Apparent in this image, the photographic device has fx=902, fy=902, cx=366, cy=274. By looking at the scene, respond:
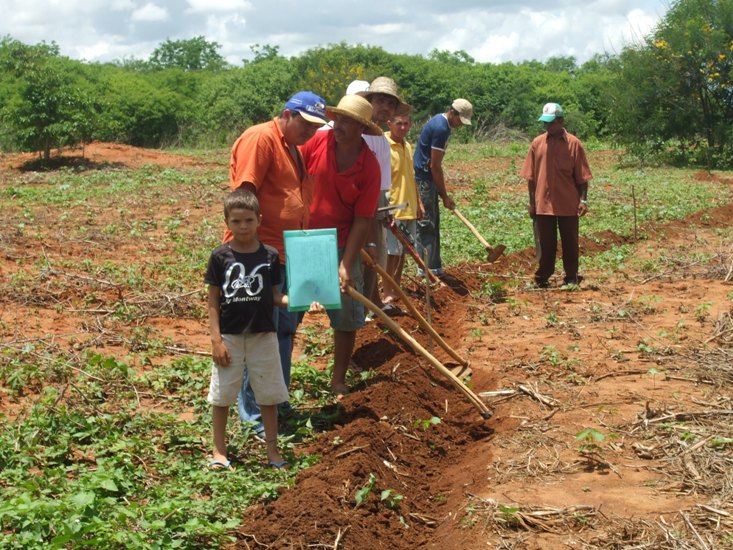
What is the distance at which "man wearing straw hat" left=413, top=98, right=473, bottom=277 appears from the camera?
8.91 m

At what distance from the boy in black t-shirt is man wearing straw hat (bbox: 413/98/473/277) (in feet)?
13.5

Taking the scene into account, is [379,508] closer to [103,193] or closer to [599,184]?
[103,193]

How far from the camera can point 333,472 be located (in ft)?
15.2

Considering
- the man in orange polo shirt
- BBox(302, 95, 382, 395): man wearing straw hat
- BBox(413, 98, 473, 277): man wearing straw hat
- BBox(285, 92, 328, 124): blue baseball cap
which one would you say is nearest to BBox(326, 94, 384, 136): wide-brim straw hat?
BBox(302, 95, 382, 395): man wearing straw hat

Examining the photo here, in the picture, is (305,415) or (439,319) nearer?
(305,415)

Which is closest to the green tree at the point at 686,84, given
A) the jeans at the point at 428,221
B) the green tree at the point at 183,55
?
the jeans at the point at 428,221

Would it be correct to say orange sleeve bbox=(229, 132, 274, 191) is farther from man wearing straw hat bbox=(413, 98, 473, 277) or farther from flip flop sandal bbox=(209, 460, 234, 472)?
man wearing straw hat bbox=(413, 98, 473, 277)

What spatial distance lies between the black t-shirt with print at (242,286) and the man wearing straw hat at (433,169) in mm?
4134

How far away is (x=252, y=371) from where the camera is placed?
4859mm

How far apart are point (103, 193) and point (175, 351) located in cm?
957

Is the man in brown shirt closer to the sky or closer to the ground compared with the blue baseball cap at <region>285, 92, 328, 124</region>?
closer to the ground

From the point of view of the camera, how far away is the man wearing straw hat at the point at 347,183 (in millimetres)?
5586

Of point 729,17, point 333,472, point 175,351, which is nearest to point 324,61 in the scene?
point 729,17

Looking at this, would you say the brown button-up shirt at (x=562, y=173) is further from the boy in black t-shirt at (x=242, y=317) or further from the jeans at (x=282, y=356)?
the boy in black t-shirt at (x=242, y=317)
